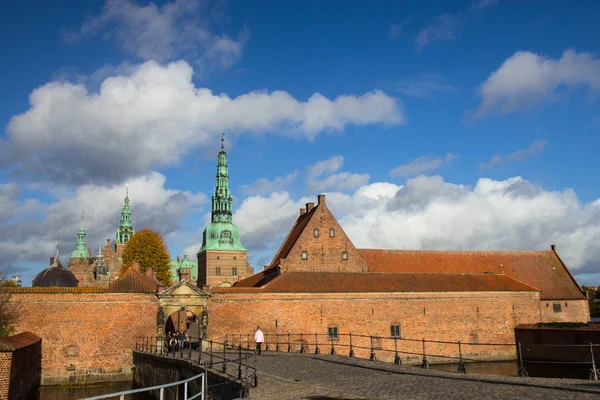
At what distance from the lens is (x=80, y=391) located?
25172mm

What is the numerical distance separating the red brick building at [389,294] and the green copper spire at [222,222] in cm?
2650

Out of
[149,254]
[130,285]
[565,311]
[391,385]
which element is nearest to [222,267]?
[149,254]

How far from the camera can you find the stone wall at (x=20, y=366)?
17984 mm

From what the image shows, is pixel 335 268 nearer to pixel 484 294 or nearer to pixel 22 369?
pixel 484 294

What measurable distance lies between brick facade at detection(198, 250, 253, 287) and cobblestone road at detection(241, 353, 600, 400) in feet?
162

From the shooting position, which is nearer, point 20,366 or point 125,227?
point 20,366

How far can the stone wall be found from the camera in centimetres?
1798

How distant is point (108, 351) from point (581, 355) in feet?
85.5

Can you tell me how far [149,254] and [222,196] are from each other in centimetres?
1840

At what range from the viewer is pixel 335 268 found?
3591cm

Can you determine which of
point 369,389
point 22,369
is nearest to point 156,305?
point 22,369

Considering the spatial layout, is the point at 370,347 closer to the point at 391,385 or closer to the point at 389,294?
the point at 389,294

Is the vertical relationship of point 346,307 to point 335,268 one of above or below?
below

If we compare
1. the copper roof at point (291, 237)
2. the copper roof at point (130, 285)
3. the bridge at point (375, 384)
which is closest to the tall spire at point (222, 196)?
the copper roof at point (291, 237)
